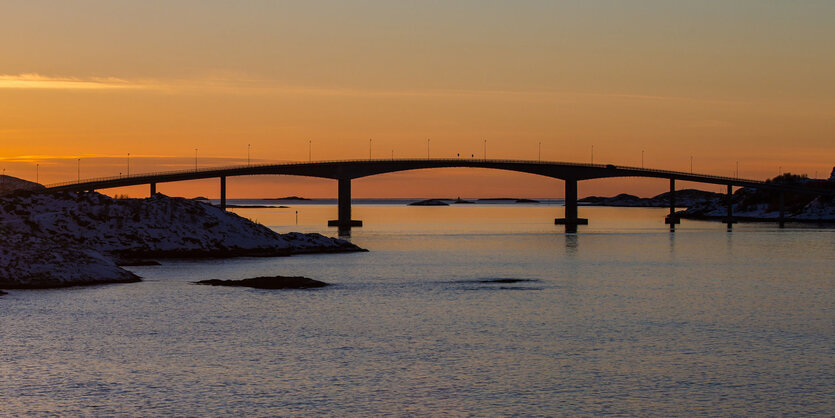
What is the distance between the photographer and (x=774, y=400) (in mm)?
22875

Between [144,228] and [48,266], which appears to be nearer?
[48,266]

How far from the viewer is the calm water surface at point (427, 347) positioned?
74.5ft

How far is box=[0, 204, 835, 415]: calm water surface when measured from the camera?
74.5ft

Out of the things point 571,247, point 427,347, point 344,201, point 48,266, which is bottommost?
point 427,347

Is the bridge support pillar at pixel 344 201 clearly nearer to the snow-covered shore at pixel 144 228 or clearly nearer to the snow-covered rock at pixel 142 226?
the snow-covered shore at pixel 144 228

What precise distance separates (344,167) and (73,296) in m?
119

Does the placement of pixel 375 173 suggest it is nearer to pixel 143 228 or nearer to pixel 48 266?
pixel 143 228

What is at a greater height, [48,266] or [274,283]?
[48,266]

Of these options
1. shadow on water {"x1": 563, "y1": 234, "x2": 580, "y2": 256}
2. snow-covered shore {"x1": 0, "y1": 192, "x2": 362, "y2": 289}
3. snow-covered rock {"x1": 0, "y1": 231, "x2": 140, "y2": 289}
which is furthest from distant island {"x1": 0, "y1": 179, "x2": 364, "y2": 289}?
shadow on water {"x1": 563, "y1": 234, "x2": 580, "y2": 256}

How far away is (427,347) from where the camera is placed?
3069 centimetres

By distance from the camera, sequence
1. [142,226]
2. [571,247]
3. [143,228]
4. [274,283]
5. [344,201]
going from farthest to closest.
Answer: [344,201] → [571,247] → [142,226] → [143,228] → [274,283]

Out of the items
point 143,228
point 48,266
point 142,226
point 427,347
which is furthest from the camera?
point 142,226

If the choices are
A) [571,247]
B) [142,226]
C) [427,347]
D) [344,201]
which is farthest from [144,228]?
[344,201]

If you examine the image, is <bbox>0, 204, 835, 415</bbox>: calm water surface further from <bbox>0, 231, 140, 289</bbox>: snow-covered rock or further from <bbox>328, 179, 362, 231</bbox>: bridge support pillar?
<bbox>328, 179, 362, 231</bbox>: bridge support pillar
